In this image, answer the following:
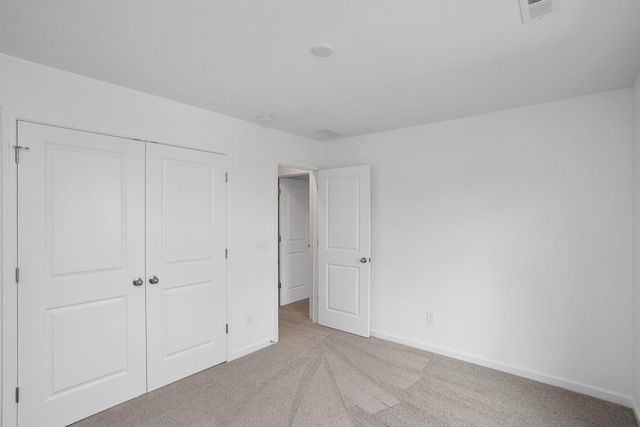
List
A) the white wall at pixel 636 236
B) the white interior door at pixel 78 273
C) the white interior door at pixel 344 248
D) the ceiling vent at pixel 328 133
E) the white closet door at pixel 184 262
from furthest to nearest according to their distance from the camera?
the white interior door at pixel 344 248 → the ceiling vent at pixel 328 133 → the white closet door at pixel 184 262 → the white wall at pixel 636 236 → the white interior door at pixel 78 273

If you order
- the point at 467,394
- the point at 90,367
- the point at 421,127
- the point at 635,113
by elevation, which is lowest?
the point at 467,394

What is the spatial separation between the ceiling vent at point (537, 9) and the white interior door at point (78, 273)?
8.93 ft

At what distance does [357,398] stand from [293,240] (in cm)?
317

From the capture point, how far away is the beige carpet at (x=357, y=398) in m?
2.30

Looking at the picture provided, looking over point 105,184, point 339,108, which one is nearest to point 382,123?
point 339,108

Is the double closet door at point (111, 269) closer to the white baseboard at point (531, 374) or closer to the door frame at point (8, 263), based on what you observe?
the door frame at point (8, 263)

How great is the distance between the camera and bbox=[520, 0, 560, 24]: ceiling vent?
1.48m

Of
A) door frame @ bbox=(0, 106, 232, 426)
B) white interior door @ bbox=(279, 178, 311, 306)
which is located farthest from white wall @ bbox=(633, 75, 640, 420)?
door frame @ bbox=(0, 106, 232, 426)

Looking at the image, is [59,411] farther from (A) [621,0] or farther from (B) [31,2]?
(A) [621,0]

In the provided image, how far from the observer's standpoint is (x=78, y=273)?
2.31m

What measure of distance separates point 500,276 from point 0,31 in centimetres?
402

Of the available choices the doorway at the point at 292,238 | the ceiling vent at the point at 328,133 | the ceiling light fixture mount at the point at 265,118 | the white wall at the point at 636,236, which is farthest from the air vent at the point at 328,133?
the white wall at the point at 636,236

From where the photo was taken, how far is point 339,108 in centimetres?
299

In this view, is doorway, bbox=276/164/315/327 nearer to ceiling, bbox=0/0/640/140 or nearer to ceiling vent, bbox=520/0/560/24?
ceiling, bbox=0/0/640/140
